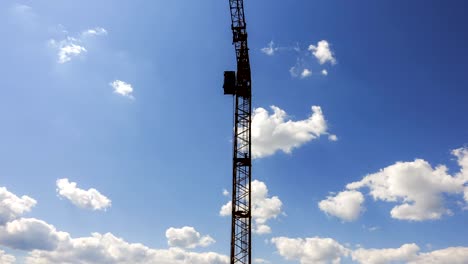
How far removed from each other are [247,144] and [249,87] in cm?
781

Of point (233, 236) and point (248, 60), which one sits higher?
point (248, 60)

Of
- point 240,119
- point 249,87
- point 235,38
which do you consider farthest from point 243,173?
point 235,38

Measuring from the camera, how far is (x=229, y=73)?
53.2 m

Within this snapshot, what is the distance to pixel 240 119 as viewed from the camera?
5531cm

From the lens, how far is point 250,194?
51094mm

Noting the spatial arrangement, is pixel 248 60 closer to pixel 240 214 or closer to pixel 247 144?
pixel 247 144

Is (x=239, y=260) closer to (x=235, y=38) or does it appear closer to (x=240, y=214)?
(x=240, y=214)

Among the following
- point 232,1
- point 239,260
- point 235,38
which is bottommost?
point 239,260

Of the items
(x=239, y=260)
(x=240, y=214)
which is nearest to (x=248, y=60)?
(x=240, y=214)

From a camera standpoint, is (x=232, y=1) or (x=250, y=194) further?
(x=232, y=1)

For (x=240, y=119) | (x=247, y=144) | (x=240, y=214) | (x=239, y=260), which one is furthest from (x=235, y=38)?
(x=239, y=260)

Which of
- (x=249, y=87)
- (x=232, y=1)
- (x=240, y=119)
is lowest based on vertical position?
(x=240, y=119)

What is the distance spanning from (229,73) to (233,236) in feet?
65.2

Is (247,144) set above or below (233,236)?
above
